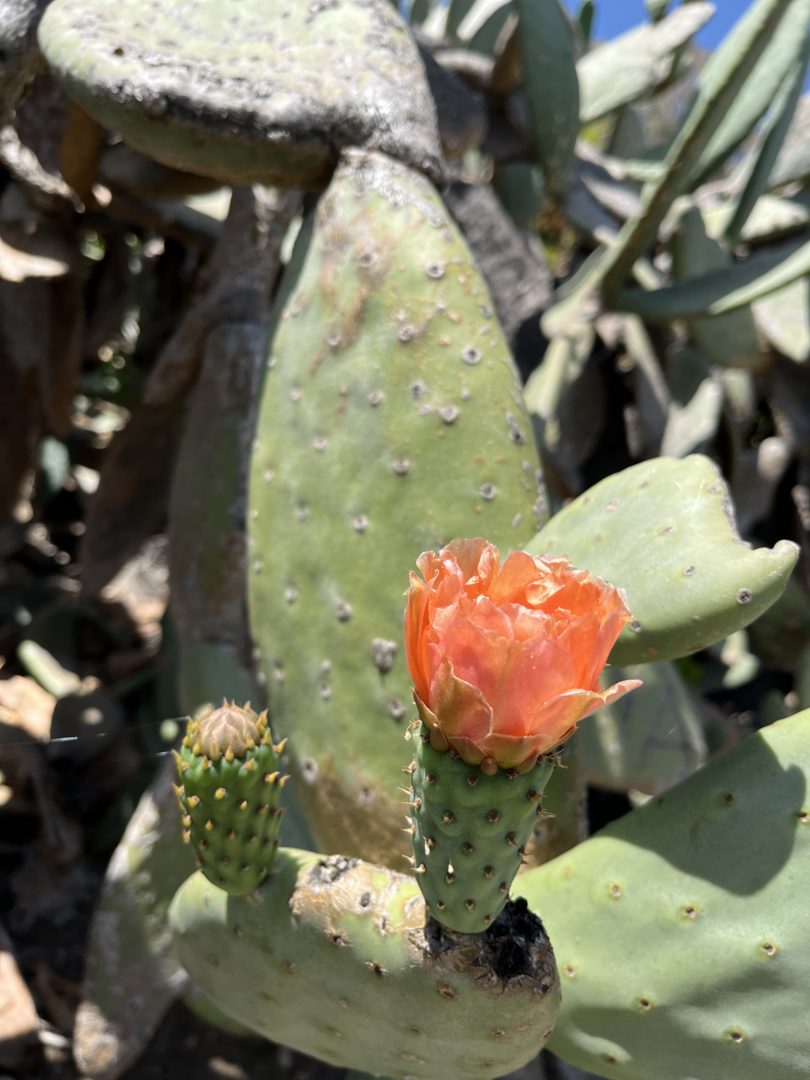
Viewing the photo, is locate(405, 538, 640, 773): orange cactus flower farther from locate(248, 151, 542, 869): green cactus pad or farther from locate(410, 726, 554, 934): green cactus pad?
locate(248, 151, 542, 869): green cactus pad

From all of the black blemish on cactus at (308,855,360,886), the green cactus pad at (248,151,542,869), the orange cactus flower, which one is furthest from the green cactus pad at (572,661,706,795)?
the orange cactus flower

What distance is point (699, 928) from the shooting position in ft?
3.13

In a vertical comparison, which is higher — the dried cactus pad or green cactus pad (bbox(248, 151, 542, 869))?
the dried cactus pad

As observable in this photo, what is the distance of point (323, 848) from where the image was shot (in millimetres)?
1310

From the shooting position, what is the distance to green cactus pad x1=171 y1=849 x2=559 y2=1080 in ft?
2.73

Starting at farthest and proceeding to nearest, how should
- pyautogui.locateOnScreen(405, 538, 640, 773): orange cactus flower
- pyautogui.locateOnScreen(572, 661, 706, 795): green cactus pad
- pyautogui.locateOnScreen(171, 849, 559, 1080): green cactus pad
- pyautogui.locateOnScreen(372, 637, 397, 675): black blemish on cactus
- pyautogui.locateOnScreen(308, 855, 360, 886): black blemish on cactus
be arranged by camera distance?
pyautogui.locateOnScreen(572, 661, 706, 795): green cactus pad → pyautogui.locateOnScreen(372, 637, 397, 675): black blemish on cactus → pyautogui.locateOnScreen(308, 855, 360, 886): black blemish on cactus → pyautogui.locateOnScreen(171, 849, 559, 1080): green cactus pad → pyautogui.locateOnScreen(405, 538, 640, 773): orange cactus flower

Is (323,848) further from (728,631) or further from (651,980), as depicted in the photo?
(728,631)

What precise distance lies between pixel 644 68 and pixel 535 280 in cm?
58

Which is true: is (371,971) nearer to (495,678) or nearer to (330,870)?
(330,870)

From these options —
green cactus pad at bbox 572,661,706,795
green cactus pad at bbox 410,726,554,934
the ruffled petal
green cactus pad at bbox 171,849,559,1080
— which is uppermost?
the ruffled petal

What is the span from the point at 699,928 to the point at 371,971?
305 mm

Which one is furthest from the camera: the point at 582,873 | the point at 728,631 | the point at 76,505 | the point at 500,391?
the point at 76,505

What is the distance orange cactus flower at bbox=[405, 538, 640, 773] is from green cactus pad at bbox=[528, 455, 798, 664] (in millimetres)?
302

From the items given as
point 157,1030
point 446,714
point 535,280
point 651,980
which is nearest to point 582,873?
point 651,980
